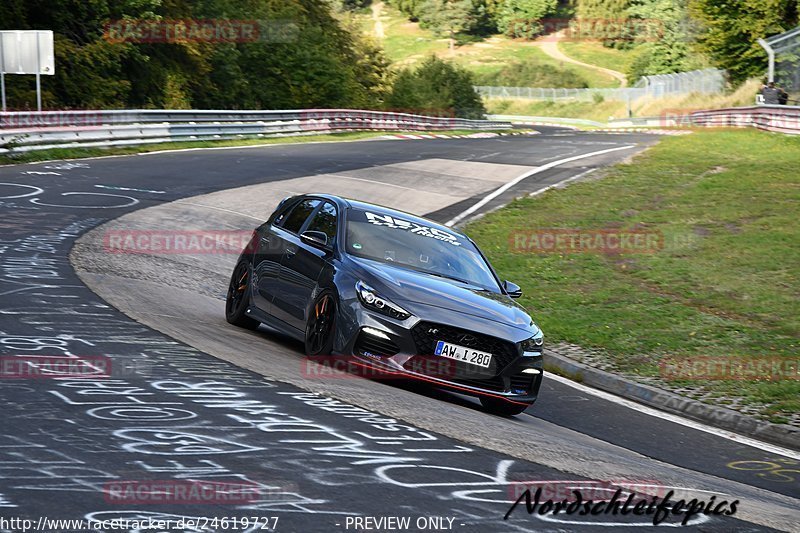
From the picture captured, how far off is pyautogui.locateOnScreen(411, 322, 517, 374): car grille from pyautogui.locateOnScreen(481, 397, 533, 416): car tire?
0.31 metres

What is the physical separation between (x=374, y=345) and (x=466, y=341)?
2.52 feet

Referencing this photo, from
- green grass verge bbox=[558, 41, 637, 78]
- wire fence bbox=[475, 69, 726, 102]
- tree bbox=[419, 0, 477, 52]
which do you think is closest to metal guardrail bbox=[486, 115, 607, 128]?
wire fence bbox=[475, 69, 726, 102]

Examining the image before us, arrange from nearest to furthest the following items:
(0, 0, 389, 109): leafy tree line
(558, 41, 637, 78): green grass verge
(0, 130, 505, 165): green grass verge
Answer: (0, 130, 505, 165): green grass verge < (0, 0, 389, 109): leafy tree line < (558, 41, 637, 78): green grass verge

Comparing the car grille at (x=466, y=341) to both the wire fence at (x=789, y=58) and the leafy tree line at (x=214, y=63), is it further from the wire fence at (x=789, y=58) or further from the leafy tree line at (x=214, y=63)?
the wire fence at (x=789, y=58)

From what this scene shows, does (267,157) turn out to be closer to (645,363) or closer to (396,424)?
(645,363)

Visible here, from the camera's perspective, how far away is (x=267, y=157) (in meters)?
32.5

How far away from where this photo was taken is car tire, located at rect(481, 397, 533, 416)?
30.8 feet

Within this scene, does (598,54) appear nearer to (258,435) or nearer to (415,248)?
(415,248)

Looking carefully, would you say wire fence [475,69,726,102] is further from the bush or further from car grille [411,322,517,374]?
car grille [411,322,517,374]

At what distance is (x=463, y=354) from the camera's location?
29.8 ft

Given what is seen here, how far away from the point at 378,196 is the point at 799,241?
9.71 metres

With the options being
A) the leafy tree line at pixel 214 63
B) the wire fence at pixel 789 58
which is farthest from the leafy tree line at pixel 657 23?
the leafy tree line at pixel 214 63

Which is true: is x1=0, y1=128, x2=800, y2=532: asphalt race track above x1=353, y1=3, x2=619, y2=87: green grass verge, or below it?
below

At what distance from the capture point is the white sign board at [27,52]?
3189 cm
